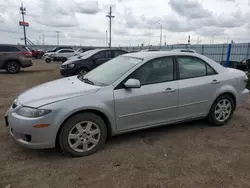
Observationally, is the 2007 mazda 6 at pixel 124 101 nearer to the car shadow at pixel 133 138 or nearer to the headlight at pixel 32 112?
the headlight at pixel 32 112

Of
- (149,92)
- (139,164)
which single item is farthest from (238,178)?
(149,92)

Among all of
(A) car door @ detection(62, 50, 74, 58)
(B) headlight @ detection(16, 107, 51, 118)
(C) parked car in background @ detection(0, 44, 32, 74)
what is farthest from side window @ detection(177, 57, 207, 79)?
(A) car door @ detection(62, 50, 74, 58)

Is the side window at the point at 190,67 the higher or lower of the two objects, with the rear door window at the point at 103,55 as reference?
lower

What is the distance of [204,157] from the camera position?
11.2ft

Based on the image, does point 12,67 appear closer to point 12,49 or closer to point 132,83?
point 12,49

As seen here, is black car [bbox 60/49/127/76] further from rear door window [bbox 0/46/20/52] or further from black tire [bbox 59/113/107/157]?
black tire [bbox 59/113/107/157]

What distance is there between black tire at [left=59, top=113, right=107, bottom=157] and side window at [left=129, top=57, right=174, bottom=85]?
3.00ft

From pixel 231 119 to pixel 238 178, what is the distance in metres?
2.46

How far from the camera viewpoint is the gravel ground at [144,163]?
9.17 feet

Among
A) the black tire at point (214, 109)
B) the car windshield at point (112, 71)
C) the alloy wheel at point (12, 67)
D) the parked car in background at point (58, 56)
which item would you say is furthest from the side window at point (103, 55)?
the parked car in background at point (58, 56)

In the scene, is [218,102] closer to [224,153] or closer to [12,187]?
[224,153]

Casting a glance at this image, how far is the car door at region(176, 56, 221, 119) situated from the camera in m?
4.09

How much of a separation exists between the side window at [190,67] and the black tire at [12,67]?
12.0 m

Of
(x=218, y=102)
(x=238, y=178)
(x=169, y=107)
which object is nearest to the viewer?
(x=238, y=178)
